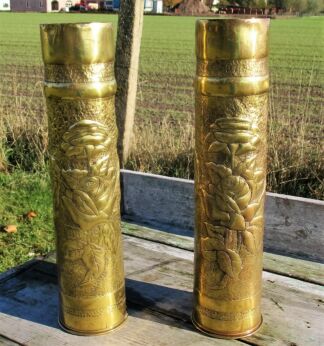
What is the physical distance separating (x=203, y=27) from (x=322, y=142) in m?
1.74

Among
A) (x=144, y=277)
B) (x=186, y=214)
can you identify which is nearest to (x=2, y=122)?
(x=186, y=214)

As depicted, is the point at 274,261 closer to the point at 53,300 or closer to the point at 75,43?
the point at 53,300

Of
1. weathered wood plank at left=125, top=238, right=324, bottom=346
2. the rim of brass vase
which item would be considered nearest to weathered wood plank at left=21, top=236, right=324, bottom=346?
weathered wood plank at left=125, top=238, right=324, bottom=346

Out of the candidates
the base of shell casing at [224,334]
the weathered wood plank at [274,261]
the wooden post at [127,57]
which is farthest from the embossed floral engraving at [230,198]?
the wooden post at [127,57]

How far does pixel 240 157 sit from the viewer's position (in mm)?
1238

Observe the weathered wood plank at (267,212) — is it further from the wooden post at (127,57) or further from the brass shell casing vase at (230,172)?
the brass shell casing vase at (230,172)

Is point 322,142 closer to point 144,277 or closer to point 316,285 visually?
point 316,285

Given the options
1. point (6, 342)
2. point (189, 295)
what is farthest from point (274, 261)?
point (6, 342)

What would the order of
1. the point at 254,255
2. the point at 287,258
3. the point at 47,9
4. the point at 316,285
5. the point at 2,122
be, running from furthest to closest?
the point at 47,9
the point at 2,122
the point at 287,258
the point at 316,285
the point at 254,255

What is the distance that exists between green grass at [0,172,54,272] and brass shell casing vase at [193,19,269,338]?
131 cm

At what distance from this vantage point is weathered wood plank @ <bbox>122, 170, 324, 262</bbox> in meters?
1.83

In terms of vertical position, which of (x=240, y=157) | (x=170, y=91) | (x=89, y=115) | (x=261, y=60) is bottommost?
(x=170, y=91)

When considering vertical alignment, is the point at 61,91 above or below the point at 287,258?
Result: above

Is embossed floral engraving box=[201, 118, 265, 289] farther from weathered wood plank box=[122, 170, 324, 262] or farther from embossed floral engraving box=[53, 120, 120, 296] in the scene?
weathered wood plank box=[122, 170, 324, 262]
